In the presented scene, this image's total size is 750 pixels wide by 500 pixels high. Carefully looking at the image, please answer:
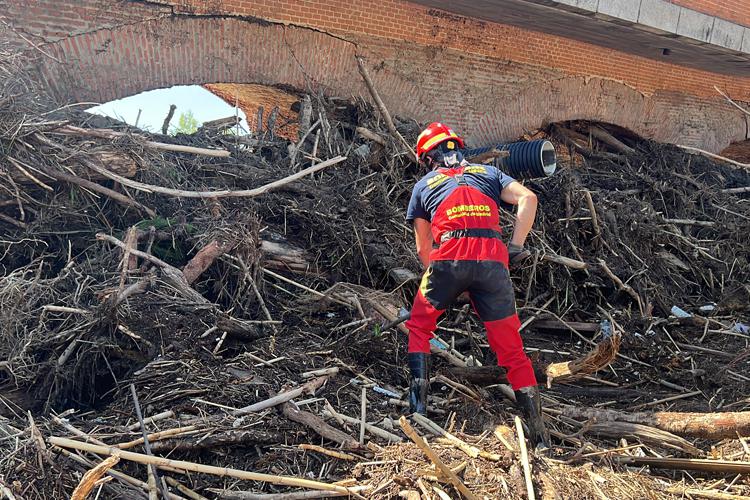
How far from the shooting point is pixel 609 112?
10898 millimetres

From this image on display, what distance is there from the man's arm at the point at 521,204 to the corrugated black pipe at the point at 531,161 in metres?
2.96

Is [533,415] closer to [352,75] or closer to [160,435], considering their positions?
[160,435]

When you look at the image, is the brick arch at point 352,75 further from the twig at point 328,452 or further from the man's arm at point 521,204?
the twig at point 328,452

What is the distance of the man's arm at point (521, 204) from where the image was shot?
160 inches

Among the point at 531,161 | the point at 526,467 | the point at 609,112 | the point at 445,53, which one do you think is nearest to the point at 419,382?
the point at 526,467

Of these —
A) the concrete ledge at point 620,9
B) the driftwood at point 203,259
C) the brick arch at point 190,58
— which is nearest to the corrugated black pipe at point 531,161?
the brick arch at point 190,58

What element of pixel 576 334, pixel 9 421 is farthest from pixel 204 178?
pixel 576 334

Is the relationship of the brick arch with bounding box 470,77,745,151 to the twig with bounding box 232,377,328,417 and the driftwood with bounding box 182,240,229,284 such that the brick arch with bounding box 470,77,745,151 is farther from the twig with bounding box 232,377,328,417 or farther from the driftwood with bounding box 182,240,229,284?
the twig with bounding box 232,377,328,417

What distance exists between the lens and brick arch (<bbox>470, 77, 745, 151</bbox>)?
9891 mm

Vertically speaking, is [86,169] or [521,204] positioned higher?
[521,204]

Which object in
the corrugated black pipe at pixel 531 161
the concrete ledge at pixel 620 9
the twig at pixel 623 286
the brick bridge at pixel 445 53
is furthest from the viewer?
the concrete ledge at pixel 620 9

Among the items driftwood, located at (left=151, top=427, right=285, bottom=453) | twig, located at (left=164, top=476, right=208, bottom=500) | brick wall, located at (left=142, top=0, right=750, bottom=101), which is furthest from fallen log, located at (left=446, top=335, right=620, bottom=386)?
brick wall, located at (left=142, top=0, right=750, bottom=101)

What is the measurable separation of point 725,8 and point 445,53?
19.3ft

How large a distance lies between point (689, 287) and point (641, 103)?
5.26 m
